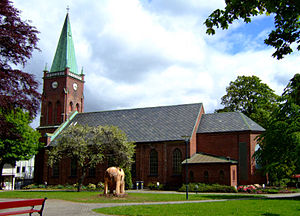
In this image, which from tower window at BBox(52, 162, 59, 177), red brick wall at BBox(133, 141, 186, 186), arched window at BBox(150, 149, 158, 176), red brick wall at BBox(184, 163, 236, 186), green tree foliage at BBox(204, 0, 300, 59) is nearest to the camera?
green tree foliage at BBox(204, 0, 300, 59)

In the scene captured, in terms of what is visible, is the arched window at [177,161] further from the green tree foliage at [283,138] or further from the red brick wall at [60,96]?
the red brick wall at [60,96]

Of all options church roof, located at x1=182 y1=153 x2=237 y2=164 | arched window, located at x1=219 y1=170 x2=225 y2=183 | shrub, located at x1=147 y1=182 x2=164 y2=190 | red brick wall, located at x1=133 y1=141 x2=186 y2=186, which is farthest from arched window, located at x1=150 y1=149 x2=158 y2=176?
arched window, located at x1=219 y1=170 x2=225 y2=183

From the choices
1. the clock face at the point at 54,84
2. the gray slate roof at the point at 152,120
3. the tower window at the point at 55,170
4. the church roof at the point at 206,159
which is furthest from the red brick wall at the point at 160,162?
the clock face at the point at 54,84

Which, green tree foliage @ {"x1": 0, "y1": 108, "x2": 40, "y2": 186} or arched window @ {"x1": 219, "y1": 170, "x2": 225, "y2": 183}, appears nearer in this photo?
arched window @ {"x1": 219, "y1": 170, "x2": 225, "y2": 183}

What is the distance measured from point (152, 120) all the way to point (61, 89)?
18225 millimetres

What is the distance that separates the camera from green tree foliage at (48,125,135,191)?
36.0 m

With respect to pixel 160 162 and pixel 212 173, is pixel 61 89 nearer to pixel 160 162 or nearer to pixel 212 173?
pixel 160 162

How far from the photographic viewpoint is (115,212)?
16.5 metres

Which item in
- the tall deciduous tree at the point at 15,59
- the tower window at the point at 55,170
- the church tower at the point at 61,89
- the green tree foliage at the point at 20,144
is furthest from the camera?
the church tower at the point at 61,89

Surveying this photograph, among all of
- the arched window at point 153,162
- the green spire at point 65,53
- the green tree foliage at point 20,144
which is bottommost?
the arched window at point 153,162

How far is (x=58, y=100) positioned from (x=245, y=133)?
32390mm

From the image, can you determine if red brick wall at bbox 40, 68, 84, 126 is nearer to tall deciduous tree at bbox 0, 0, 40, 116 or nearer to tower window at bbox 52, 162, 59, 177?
A: tower window at bbox 52, 162, 59, 177

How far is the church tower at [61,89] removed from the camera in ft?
182

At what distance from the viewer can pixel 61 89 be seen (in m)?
56.3
